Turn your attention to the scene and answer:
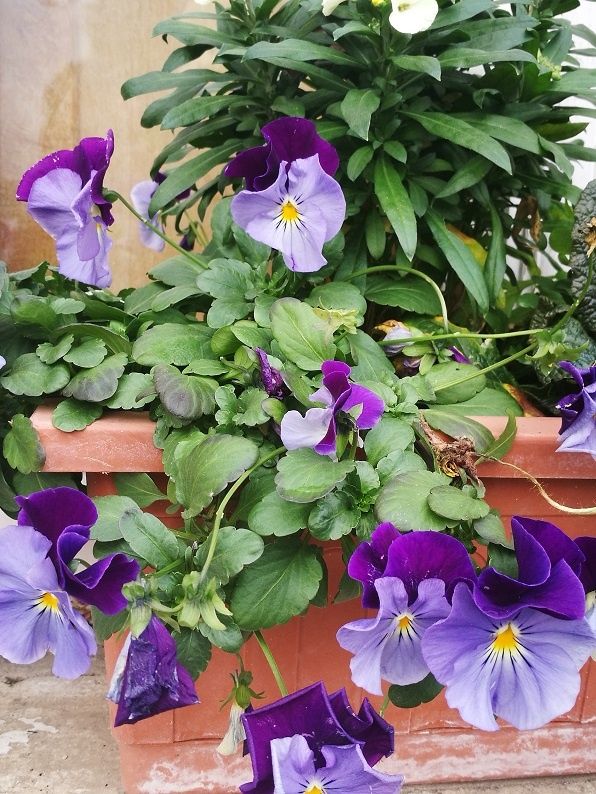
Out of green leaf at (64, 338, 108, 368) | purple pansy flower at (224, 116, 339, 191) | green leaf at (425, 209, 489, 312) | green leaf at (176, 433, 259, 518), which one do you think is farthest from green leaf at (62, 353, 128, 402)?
green leaf at (425, 209, 489, 312)

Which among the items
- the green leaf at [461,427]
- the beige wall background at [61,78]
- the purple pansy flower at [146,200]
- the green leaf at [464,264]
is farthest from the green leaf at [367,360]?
the beige wall background at [61,78]

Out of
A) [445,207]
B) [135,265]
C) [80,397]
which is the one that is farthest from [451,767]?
[135,265]

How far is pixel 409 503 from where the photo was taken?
590mm

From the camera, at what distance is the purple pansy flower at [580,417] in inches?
26.3

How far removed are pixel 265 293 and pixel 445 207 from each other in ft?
1.18

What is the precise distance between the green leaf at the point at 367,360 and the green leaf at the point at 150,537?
0.27 meters

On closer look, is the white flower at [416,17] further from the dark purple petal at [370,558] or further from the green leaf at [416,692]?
the green leaf at [416,692]

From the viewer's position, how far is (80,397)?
71 centimetres

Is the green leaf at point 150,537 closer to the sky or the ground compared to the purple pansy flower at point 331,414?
closer to the ground

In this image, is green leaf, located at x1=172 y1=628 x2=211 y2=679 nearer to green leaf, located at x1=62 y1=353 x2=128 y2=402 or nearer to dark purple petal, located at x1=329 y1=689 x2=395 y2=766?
dark purple petal, located at x1=329 y1=689 x2=395 y2=766

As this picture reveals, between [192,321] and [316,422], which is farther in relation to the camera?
[192,321]

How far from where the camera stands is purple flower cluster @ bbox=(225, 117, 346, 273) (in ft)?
2.33

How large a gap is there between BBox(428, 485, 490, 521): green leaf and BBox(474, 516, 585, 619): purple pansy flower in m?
0.04

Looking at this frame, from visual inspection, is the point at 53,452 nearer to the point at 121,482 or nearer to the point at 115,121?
the point at 121,482
